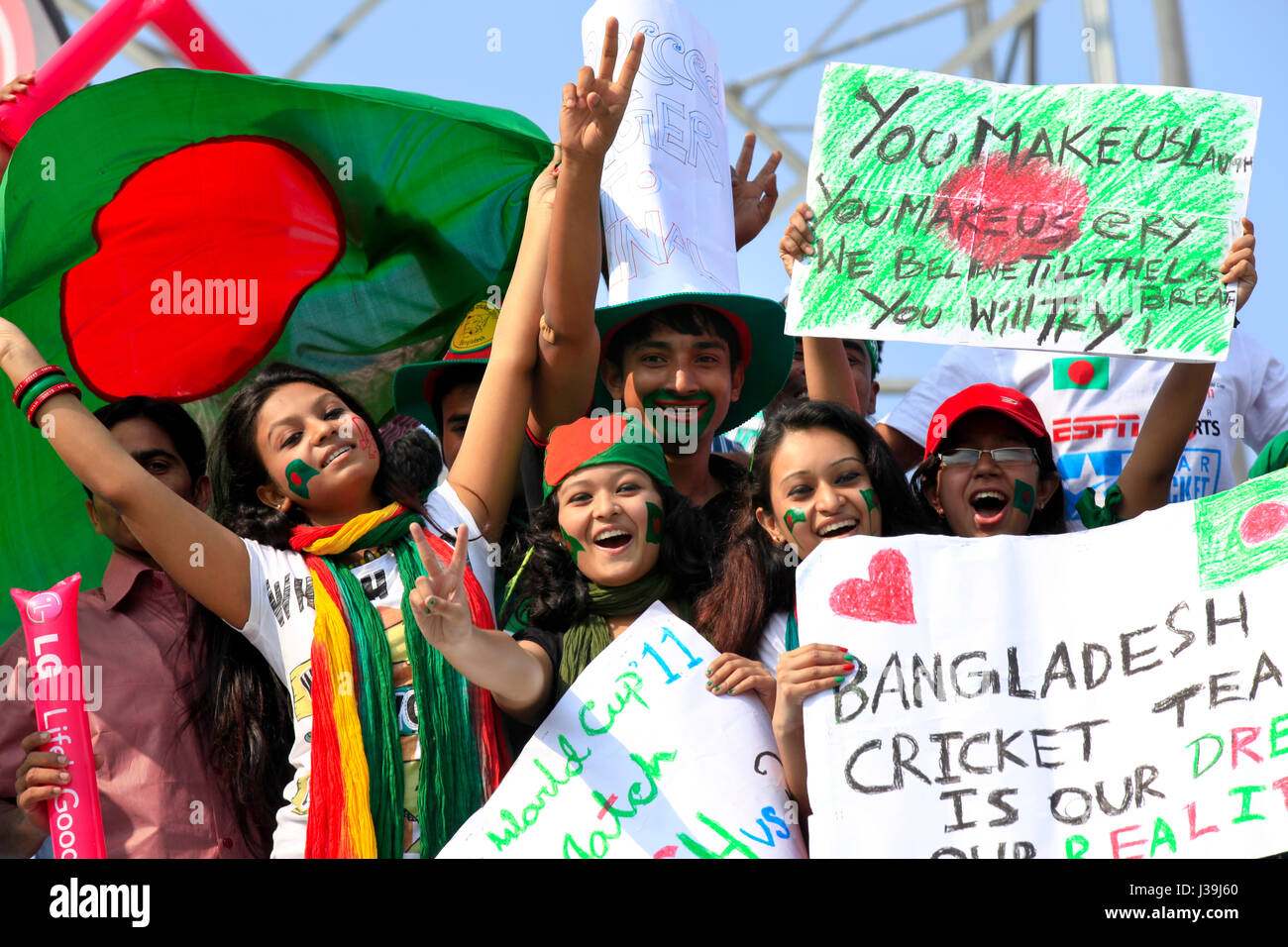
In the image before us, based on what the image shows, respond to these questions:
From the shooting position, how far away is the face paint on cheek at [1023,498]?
3.36 metres

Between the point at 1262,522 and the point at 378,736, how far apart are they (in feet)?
5.32

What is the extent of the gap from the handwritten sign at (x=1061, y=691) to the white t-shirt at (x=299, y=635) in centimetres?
76

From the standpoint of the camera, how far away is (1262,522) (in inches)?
110

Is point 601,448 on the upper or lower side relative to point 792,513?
upper

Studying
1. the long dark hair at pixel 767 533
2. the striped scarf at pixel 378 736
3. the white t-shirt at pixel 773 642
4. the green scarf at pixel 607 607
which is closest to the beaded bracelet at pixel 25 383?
the striped scarf at pixel 378 736

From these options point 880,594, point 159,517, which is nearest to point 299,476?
point 159,517

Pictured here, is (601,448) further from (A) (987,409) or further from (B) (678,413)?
(A) (987,409)

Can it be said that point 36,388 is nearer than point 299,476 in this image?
Yes

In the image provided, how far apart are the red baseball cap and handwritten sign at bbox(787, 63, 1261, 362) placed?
14 centimetres

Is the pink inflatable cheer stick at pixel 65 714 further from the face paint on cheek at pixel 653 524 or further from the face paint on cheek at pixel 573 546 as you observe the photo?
the face paint on cheek at pixel 653 524

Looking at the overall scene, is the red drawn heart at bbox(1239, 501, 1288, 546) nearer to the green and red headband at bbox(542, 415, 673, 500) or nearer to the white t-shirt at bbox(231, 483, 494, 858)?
the green and red headband at bbox(542, 415, 673, 500)

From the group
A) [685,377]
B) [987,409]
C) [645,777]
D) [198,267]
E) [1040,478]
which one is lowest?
[645,777]

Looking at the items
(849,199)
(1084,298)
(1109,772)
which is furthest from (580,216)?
(1109,772)
